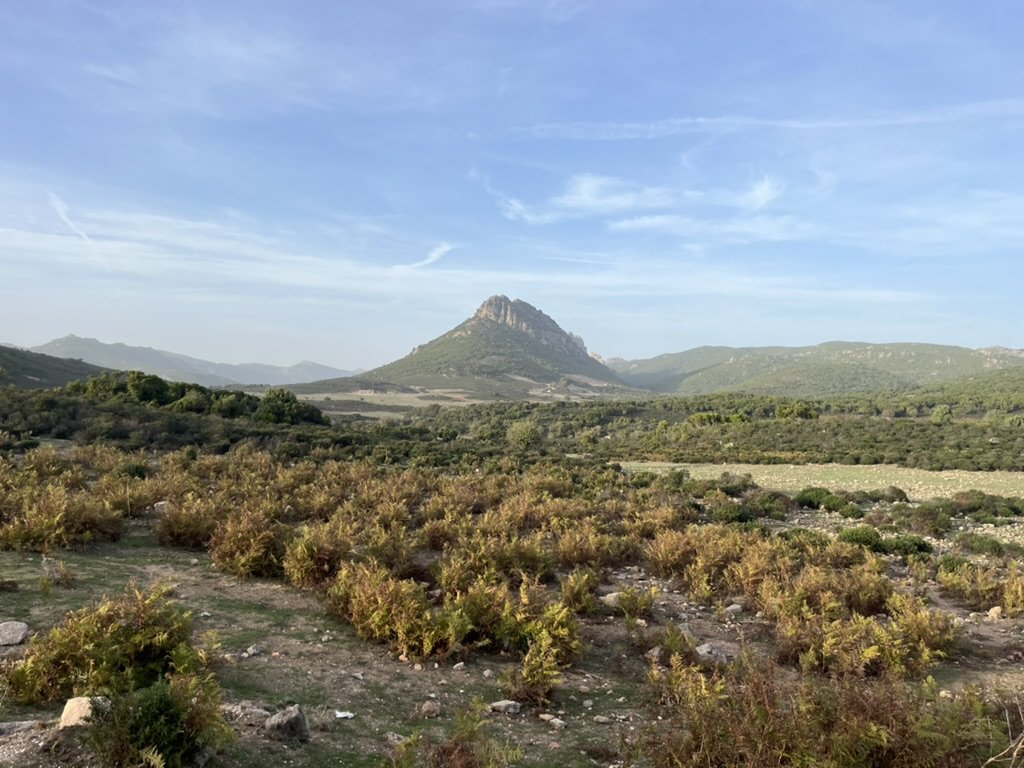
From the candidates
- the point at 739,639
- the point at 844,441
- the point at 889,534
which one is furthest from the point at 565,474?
the point at 844,441

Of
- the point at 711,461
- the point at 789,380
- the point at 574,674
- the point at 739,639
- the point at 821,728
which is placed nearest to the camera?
the point at 821,728

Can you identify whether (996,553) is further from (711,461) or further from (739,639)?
(711,461)

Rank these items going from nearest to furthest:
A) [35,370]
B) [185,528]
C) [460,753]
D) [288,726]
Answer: [460,753], [288,726], [185,528], [35,370]

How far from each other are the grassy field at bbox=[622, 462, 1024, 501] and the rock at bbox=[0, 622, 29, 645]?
23.4 metres

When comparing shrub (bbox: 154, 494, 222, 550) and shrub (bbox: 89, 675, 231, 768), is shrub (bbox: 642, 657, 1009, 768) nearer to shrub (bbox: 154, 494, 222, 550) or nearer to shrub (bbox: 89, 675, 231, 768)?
shrub (bbox: 89, 675, 231, 768)

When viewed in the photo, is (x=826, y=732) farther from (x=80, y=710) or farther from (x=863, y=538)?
(x=863, y=538)

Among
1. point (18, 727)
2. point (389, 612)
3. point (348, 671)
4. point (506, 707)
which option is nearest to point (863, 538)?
point (506, 707)

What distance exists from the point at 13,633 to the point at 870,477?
1190 inches

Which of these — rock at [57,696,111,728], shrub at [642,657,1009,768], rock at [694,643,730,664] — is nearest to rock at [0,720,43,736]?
rock at [57,696,111,728]

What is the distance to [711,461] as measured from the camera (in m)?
35.7

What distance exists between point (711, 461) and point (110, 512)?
1256 inches

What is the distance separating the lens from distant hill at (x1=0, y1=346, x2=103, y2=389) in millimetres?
66188

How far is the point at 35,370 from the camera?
74875 mm

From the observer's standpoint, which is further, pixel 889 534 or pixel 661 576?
pixel 889 534
